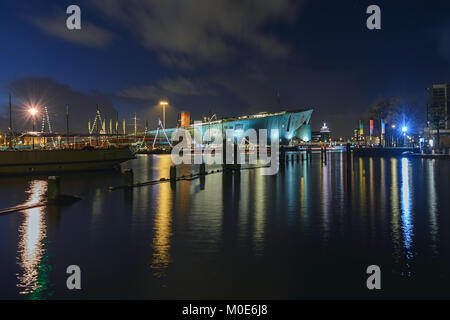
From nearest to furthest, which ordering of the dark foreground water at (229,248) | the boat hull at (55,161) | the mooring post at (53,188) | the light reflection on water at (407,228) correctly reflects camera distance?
the dark foreground water at (229,248) → the light reflection on water at (407,228) → the mooring post at (53,188) → the boat hull at (55,161)

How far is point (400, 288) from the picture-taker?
6.41 m

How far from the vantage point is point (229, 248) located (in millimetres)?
8820

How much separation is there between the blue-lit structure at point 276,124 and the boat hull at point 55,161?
135594mm

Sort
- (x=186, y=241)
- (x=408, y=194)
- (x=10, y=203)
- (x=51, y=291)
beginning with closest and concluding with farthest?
(x=51, y=291) < (x=186, y=241) < (x=10, y=203) < (x=408, y=194)

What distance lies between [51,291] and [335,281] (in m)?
4.80

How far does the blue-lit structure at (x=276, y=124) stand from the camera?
6988 inches

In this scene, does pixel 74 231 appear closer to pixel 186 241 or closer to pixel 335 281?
pixel 186 241

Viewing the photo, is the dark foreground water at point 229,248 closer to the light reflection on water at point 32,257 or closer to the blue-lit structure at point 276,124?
the light reflection on water at point 32,257

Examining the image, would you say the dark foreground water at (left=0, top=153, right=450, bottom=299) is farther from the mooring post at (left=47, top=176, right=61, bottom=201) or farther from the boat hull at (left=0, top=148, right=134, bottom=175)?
the boat hull at (left=0, top=148, right=134, bottom=175)

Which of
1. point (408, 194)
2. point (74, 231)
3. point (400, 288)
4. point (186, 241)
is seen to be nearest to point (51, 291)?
point (186, 241)

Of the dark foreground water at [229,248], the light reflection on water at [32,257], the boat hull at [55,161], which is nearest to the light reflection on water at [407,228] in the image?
the dark foreground water at [229,248]

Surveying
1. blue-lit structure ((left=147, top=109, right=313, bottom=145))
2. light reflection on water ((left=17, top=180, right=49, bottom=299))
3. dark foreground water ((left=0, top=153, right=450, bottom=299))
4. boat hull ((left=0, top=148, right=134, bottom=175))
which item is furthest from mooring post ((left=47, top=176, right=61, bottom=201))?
blue-lit structure ((left=147, top=109, right=313, bottom=145))

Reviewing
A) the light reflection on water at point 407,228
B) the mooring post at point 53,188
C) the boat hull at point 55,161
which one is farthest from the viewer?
the boat hull at point 55,161
